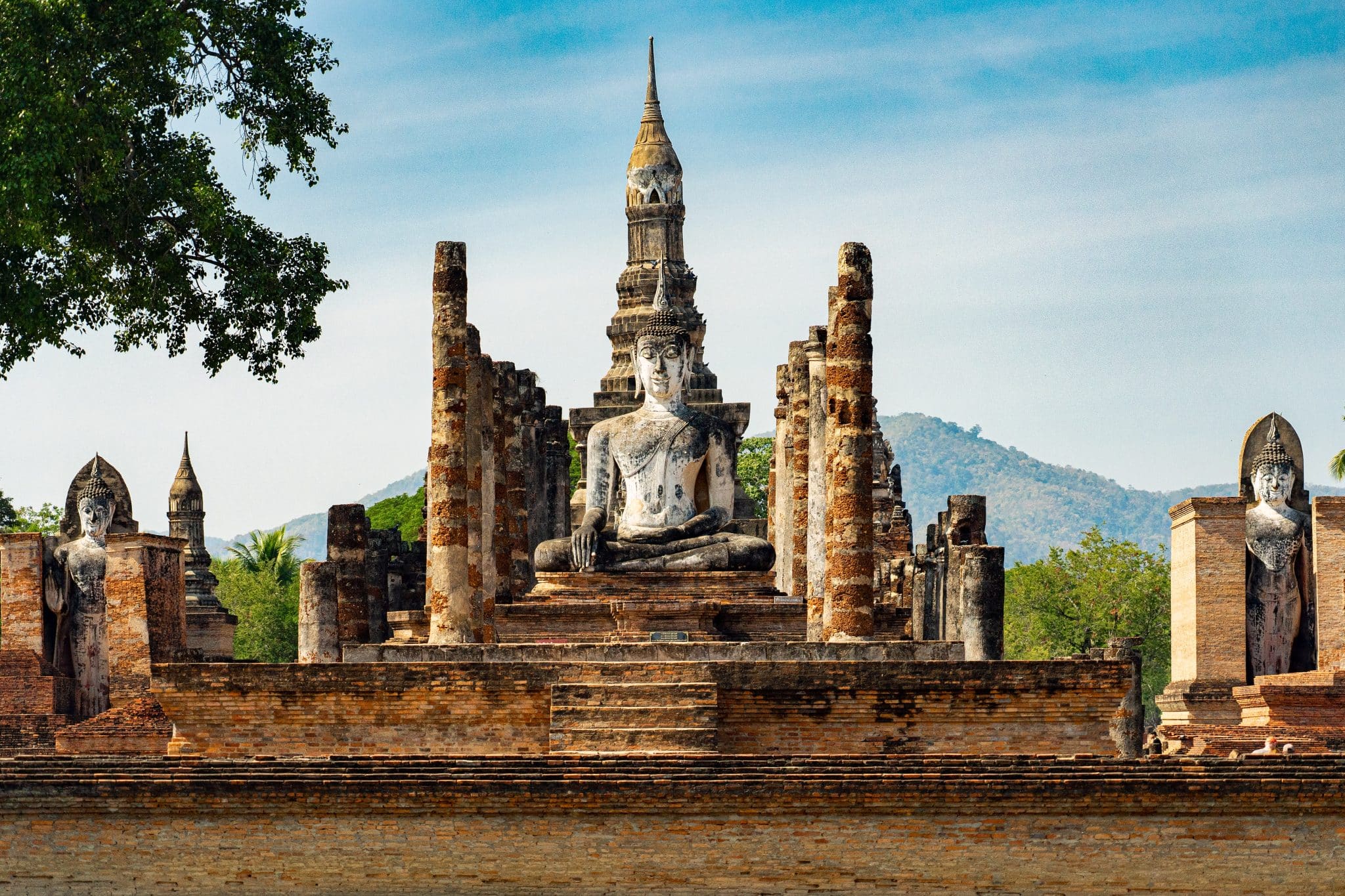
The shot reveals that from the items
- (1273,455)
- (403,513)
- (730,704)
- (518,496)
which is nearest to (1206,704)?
(1273,455)

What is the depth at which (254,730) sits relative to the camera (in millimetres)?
16312

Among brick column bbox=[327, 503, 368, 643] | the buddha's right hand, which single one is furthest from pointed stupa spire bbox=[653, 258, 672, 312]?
the buddha's right hand

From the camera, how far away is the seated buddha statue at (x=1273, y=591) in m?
21.6

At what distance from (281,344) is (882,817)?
11.3 metres

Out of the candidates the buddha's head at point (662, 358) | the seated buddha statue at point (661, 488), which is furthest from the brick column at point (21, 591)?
the buddha's head at point (662, 358)

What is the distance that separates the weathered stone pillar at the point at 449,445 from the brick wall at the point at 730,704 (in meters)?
3.10

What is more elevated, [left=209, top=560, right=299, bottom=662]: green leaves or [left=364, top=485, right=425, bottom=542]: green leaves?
[left=364, top=485, right=425, bottom=542]: green leaves

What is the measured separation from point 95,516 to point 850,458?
32.5 ft

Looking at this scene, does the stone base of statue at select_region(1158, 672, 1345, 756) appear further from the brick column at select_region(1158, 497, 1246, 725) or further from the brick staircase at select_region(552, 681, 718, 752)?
the brick staircase at select_region(552, 681, 718, 752)

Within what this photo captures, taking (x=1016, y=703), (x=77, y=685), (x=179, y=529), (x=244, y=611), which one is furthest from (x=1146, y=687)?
(x=1016, y=703)

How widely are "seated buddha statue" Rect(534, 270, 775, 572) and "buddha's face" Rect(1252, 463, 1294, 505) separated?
5.21m

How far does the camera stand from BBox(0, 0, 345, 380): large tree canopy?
19.4 metres

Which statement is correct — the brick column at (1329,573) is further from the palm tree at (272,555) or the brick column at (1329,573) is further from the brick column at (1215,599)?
the palm tree at (272,555)

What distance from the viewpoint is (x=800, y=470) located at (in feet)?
83.2
